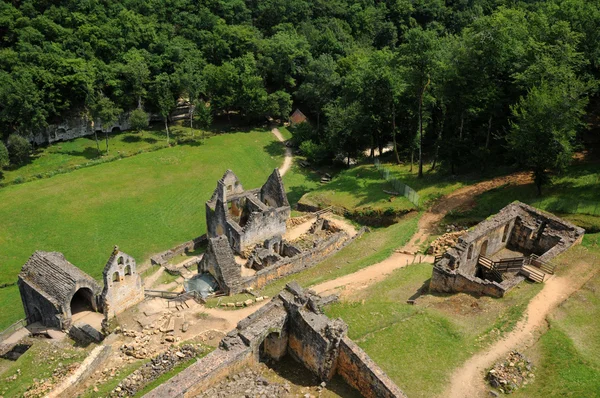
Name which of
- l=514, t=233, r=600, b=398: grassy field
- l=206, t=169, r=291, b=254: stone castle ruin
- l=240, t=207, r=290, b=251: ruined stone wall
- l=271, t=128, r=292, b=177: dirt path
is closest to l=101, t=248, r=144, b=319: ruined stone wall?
l=206, t=169, r=291, b=254: stone castle ruin

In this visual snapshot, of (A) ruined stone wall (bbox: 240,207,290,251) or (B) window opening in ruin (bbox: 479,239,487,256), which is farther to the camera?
(A) ruined stone wall (bbox: 240,207,290,251)

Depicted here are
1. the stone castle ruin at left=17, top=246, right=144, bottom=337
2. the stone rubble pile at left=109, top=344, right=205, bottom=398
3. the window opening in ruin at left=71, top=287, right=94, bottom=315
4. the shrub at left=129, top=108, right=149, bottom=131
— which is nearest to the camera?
the stone rubble pile at left=109, top=344, right=205, bottom=398

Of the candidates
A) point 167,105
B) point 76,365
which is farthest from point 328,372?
point 167,105

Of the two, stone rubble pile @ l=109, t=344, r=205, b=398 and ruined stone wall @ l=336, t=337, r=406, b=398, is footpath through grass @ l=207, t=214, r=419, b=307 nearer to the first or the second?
stone rubble pile @ l=109, t=344, r=205, b=398

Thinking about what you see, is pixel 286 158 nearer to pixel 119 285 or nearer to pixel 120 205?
pixel 120 205

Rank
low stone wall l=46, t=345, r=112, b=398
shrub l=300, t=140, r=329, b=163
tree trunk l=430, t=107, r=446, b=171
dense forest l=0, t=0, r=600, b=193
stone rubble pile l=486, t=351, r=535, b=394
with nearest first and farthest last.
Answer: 1. stone rubble pile l=486, t=351, r=535, b=394
2. low stone wall l=46, t=345, r=112, b=398
3. dense forest l=0, t=0, r=600, b=193
4. tree trunk l=430, t=107, r=446, b=171
5. shrub l=300, t=140, r=329, b=163

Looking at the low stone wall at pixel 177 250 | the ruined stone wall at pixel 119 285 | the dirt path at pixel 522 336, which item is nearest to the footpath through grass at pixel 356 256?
the ruined stone wall at pixel 119 285

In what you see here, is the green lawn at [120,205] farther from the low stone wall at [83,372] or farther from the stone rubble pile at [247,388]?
the stone rubble pile at [247,388]
